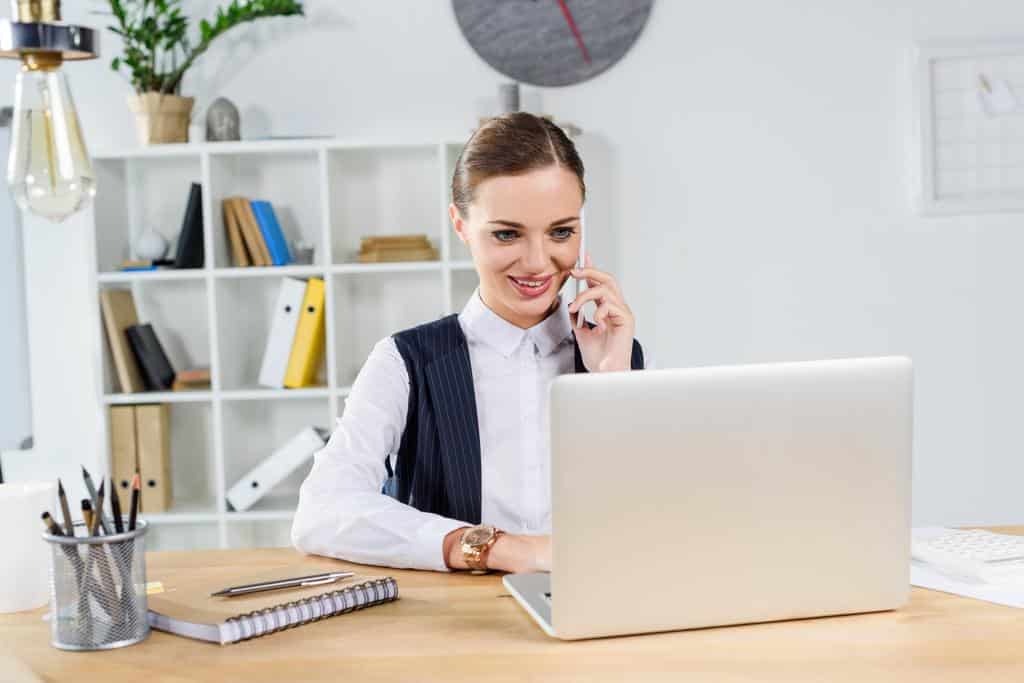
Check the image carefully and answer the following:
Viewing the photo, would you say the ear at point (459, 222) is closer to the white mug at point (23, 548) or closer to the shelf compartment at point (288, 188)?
the white mug at point (23, 548)

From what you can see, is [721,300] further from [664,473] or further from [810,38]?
[664,473]

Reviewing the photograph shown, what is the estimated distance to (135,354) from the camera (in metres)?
3.39

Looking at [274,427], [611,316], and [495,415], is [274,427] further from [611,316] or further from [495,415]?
[611,316]

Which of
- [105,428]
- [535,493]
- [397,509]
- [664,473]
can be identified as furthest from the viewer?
[105,428]

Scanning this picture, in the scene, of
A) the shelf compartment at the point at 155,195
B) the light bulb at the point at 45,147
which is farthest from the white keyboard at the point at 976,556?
the shelf compartment at the point at 155,195

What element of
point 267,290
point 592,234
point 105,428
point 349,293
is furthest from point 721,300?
point 105,428

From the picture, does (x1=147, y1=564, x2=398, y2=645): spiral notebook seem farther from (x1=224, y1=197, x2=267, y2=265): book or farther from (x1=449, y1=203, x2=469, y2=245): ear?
(x1=224, y1=197, x2=267, y2=265): book

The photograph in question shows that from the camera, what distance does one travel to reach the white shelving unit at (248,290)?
131 inches

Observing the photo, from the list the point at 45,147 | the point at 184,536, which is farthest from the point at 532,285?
the point at 184,536

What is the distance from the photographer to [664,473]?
1.16 metres

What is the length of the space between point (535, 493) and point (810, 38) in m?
2.13

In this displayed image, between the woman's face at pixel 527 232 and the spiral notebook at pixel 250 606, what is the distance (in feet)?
2.00

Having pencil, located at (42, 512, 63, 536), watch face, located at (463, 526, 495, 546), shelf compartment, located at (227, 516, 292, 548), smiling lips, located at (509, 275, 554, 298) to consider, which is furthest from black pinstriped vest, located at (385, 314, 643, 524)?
shelf compartment, located at (227, 516, 292, 548)

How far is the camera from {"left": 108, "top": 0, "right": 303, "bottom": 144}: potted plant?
3.25 metres
